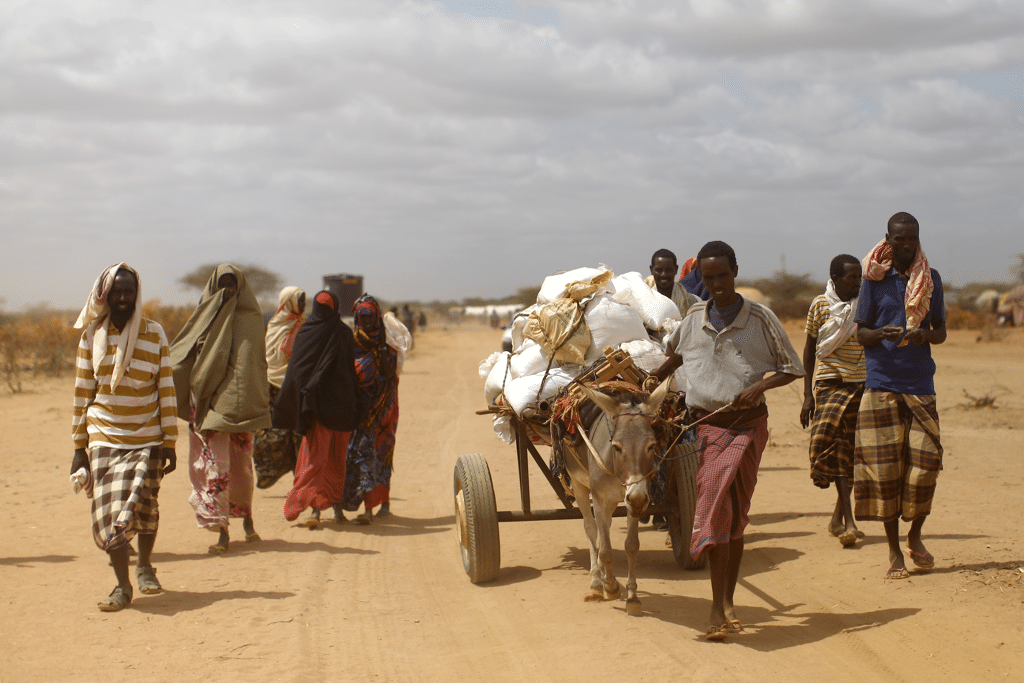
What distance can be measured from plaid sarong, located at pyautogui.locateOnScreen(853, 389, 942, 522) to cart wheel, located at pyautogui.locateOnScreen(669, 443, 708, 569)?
1.26m

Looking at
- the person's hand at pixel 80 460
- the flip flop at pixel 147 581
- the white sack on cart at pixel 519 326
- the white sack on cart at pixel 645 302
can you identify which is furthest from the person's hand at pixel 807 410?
the person's hand at pixel 80 460

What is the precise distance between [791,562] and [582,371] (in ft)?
7.87

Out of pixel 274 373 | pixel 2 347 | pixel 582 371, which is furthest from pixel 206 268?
pixel 582 371

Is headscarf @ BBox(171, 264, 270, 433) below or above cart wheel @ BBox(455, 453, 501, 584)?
above

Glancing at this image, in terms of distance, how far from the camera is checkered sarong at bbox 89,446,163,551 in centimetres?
632

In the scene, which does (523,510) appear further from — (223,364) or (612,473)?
(223,364)

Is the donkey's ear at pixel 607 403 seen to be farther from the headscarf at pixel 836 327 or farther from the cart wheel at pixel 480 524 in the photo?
the headscarf at pixel 836 327

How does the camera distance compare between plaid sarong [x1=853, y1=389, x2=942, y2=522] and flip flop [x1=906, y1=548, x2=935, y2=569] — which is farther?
flip flop [x1=906, y1=548, x2=935, y2=569]

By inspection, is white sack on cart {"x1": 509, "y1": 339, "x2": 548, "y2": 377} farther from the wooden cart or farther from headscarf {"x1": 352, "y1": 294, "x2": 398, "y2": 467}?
headscarf {"x1": 352, "y1": 294, "x2": 398, "y2": 467}

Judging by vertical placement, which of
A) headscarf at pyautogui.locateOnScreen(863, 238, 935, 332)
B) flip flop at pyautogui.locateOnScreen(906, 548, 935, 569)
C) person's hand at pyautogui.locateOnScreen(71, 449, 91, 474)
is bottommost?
flip flop at pyautogui.locateOnScreen(906, 548, 935, 569)

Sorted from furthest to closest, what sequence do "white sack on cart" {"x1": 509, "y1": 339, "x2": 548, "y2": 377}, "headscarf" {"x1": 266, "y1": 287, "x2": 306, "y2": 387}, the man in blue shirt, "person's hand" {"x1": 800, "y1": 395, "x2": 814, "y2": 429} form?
"headscarf" {"x1": 266, "y1": 287, "x2": 306, "y2": 387} → "person's hand" {"x1": 800, "y1": 395, "x2": 814, "y2": 429} → "white sack on cart" {"x1": 509, "y1": 339, "x2": 548, "y2": 377} → the man in blue shirt

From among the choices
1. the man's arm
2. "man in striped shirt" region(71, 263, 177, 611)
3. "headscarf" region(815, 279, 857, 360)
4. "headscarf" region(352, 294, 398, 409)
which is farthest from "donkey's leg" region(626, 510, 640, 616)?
"headscarf" region(352, 294, 398, 409)

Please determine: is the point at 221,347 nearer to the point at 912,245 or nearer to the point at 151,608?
the point at 151,608

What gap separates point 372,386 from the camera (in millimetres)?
9625
